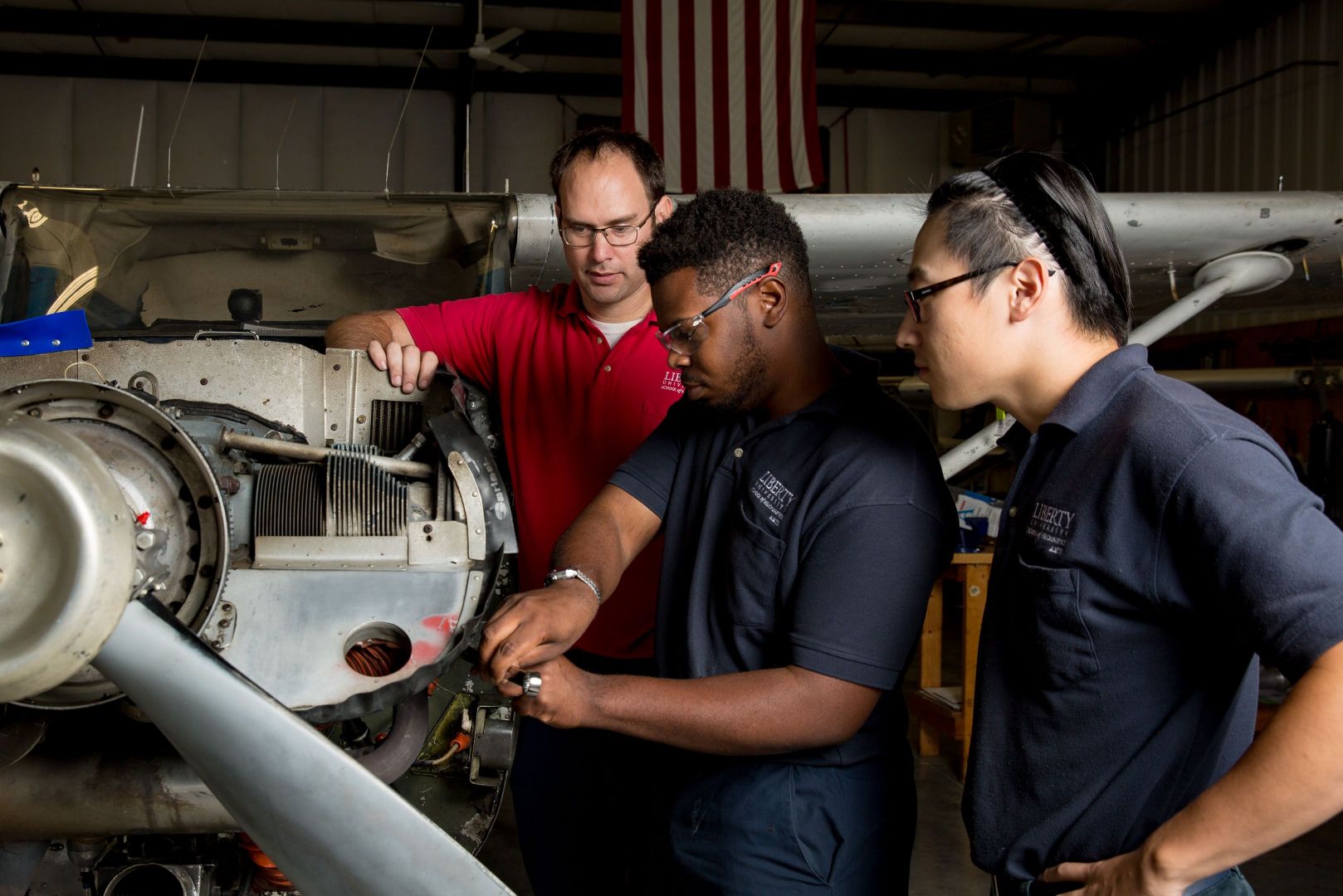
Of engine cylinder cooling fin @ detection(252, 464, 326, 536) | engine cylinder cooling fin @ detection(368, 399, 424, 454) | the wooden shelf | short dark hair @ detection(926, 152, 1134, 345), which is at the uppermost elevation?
short dark hair @ detection(926, 152, 1134, 345)

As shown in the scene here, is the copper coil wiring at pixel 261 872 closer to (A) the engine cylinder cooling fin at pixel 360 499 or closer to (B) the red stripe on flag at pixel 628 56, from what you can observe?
(A) the engine cylinder cooling fin at pixel 360 499

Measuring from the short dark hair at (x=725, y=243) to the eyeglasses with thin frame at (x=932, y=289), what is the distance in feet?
0.97

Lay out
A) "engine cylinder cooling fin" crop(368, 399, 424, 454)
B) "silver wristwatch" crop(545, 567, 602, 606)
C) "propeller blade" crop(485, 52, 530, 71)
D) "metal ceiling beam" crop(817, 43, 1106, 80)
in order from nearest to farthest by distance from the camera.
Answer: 1. "silver wristwatch" crop(545, 567, 602, 606)
2. "engine cylinder cooling fin" crop(368, 399, 424, 454)
3. "propeller blade" crop(485, 52, 530, 71)
4. "metal ceiling beam" crop(817, 43, 1106, 80)

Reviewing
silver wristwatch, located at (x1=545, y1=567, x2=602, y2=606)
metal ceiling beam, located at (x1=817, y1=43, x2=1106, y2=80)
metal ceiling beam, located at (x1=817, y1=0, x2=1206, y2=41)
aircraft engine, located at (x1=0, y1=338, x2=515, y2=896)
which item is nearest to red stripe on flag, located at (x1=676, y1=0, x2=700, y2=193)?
metal ceiling beam, located at (x1=817, y1=0, x2=1206, y2=41)

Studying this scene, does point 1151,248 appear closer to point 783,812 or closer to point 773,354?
point 773,354

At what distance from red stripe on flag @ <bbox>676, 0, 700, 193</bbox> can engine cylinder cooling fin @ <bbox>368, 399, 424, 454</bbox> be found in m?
5.20

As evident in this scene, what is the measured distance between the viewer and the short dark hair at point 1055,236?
3.67ft

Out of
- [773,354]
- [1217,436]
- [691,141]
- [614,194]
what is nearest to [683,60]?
[691,141]

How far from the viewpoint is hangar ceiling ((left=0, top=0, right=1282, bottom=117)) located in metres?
9.38

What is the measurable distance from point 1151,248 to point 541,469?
10.0 ft

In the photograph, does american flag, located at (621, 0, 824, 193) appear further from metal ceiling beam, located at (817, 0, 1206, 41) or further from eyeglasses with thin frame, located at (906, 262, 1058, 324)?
eyeglasses with thin frame, located at (906, 262, 1058, 324)

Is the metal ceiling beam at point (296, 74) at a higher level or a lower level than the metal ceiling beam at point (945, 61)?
lower

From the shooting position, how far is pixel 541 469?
2.05 meters

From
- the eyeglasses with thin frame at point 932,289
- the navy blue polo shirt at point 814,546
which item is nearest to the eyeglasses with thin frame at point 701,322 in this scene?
the navy blue polo shirt at point 814,546
